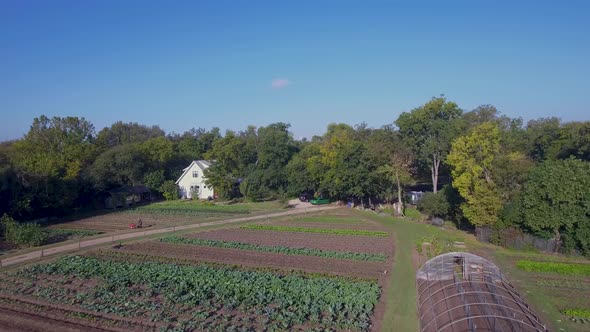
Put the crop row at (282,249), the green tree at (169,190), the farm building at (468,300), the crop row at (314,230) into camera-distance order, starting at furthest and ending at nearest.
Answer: the green tree at (169,190)
the crop row at (314,230)
the crop row at (282,249)
the farm building at (468,300)

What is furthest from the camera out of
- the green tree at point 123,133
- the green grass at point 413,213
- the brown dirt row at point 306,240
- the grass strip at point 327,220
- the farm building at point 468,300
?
the green tree at point 123,133

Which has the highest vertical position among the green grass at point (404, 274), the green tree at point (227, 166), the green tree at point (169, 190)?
the green tree at point (227, 166)

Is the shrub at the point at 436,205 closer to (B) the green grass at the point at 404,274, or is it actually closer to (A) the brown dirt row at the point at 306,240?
(B) the green grass at the point at 404,274

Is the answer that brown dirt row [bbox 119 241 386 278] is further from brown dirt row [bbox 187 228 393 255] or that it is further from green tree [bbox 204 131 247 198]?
green tree [bbox 204 131 247 198]

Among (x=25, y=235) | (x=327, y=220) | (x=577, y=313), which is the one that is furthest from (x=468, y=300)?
(x=25, y=235)

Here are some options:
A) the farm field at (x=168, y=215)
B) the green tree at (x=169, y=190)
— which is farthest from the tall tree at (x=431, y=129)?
the green tree at (x=169, y=190)

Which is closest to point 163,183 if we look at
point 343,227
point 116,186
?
point 116,186

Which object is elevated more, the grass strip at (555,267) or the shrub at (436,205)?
the shrub at (436,205)

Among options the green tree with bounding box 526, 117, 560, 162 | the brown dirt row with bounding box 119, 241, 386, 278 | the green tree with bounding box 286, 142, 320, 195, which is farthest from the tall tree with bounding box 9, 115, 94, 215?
the green tree with bounding box 526, 117, 560, 162
